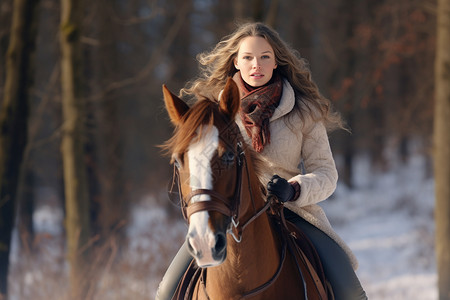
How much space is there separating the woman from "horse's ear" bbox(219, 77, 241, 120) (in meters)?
0.59

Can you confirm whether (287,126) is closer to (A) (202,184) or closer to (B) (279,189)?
(B) (279,189)

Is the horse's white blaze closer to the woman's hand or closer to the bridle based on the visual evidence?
the bridle

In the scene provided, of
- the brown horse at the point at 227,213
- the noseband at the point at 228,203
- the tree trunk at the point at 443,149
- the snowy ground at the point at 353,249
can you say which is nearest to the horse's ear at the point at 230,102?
the brown horse at the point at 227,213

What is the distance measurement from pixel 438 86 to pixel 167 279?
5.64 meters

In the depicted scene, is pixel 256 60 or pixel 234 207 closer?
Result: pixel 234 207

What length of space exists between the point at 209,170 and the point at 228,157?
140mm

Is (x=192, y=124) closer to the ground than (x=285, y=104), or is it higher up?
closer to the ground

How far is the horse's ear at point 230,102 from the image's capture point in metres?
2.51

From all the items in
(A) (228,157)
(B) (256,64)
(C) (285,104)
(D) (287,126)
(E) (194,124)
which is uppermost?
(B) (256,64)

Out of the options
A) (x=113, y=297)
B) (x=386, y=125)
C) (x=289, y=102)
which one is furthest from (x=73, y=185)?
(x=386, y=125)

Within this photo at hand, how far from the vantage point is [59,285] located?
7.55 metres

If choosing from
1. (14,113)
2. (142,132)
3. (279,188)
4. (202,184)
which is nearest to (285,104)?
(279,188)

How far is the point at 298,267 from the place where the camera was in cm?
297

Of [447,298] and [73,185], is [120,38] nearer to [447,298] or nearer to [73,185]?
[73,185]
